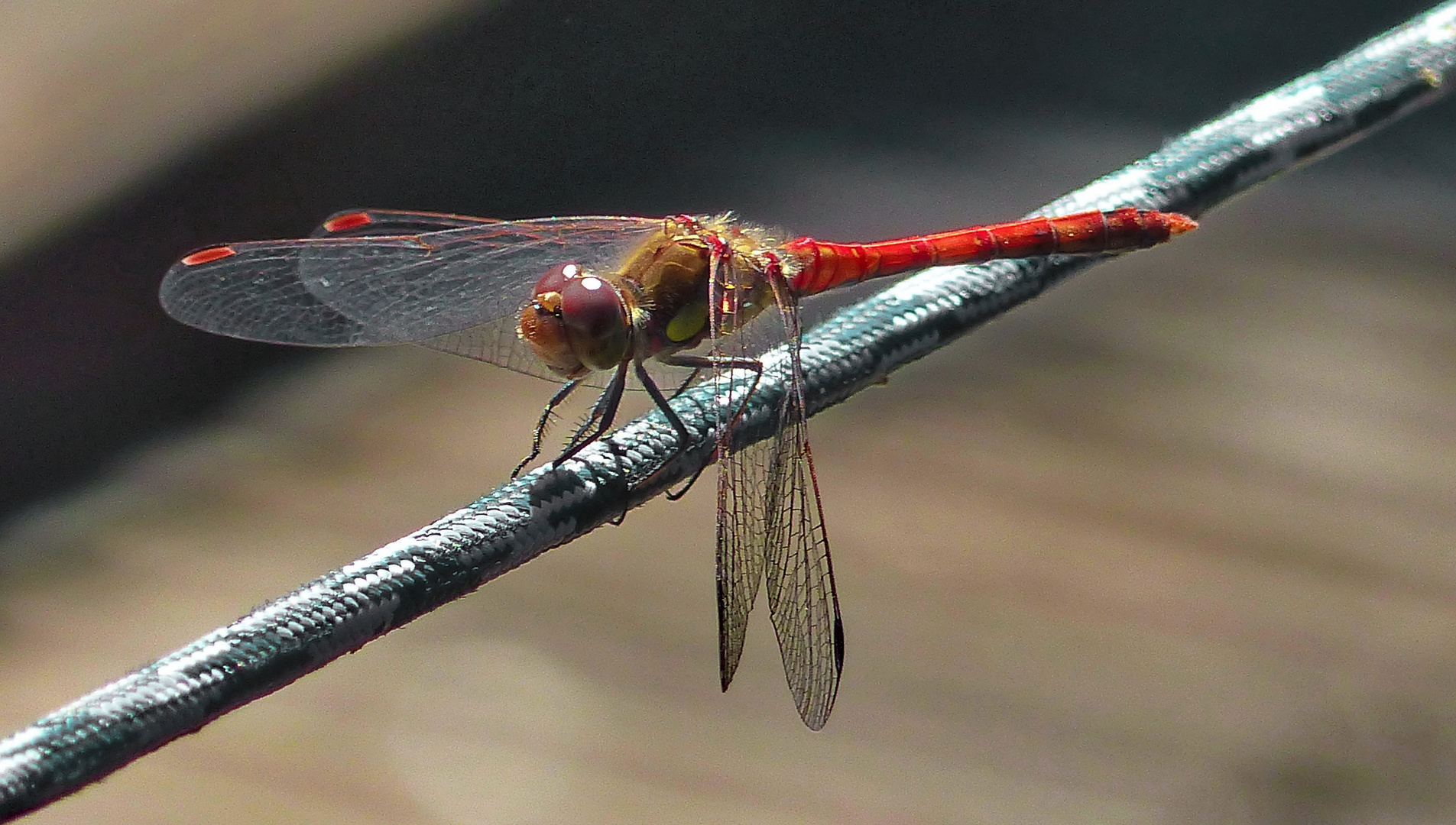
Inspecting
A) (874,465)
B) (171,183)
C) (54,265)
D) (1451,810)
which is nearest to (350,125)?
(171,183)

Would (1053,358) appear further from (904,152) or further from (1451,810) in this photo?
(1451,810)

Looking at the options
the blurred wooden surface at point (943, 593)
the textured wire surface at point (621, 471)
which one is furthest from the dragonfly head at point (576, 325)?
the blurred wooden surface at point (943, 593)

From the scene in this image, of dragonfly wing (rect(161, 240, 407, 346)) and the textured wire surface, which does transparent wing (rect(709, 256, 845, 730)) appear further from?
dragonfly wing (rect(161, 240, 407, 346))

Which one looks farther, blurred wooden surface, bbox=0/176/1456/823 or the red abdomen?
blurred wooden surface, bbox=0/176/1456/823

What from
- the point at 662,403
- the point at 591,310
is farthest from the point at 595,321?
the point at 662,403

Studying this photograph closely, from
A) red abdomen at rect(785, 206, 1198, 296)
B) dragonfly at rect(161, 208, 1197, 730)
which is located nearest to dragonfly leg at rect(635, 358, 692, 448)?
dragonfly at rect(161, 208, 1197, 730)

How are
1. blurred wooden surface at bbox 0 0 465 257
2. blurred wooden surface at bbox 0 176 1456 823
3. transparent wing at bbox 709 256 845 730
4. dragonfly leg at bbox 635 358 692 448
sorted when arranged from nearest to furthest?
dragonfly leg at bbox 635 358 692 448, transparent wing at bbox 709 256 845 730, blurred wooden surface at bbox 0 0 465 257, blurred wooden surface at bbox 0 176 1456 823
